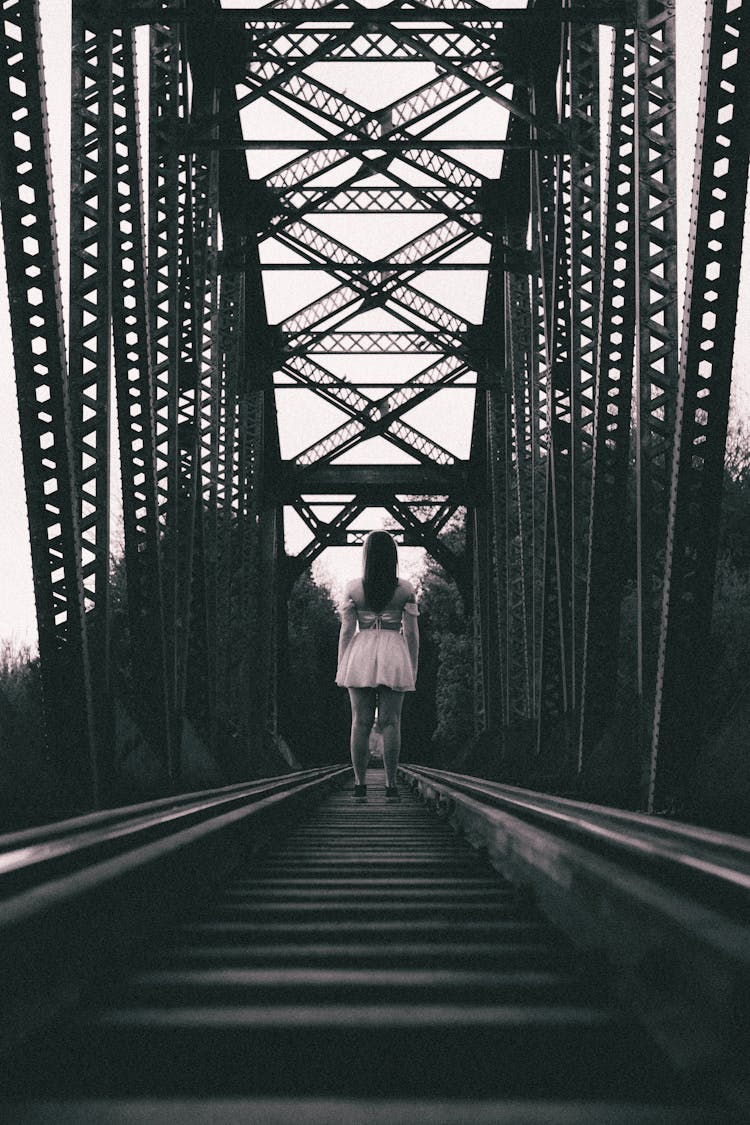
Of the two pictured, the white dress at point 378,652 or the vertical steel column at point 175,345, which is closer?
the white dress at point 378,652

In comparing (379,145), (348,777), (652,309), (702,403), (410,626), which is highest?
(379,145)

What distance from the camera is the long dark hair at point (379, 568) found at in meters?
7.07

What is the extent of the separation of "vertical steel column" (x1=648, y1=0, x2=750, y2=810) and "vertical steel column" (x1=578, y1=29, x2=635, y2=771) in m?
2.38

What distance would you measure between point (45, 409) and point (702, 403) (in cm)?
295

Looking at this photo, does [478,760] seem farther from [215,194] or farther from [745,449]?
[745,449]


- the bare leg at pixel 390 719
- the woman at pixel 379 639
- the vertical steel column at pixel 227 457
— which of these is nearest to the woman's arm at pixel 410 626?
the woman at pixel 379 639

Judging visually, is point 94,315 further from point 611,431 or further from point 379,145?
point 379,145

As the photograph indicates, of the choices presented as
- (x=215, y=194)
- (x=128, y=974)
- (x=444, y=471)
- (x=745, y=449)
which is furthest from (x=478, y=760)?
(x=745, y=449)

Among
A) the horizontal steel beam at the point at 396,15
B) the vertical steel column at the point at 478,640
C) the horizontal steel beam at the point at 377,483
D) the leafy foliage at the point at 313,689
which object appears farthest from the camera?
the leafy foliage at the point at 313,689

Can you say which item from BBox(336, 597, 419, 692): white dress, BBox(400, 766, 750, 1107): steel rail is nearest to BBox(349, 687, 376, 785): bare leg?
BBox(336, 597, 419, 692): white dress

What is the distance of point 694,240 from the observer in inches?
199

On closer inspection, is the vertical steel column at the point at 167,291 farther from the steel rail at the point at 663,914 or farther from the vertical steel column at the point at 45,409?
the steel rail at the point at 663,914

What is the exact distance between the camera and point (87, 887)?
7.29 feet

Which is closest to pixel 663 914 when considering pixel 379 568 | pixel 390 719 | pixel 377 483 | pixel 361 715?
pixel 379 568
